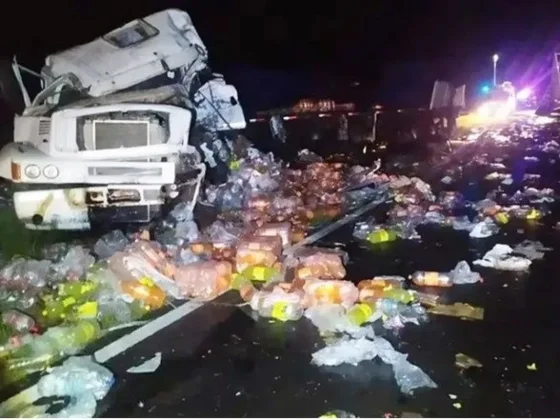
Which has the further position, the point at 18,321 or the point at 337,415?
the point at 18,321

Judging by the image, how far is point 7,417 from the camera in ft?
13.6

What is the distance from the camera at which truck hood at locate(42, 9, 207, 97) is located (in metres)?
8.86

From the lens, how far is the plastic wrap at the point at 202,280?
6.46 meters

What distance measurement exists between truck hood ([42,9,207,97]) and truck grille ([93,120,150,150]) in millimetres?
982

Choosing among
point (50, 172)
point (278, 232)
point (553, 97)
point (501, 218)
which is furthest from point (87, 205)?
point (553, 97)

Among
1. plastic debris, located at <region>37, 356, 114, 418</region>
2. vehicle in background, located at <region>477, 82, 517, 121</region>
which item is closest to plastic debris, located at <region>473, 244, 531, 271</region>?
plastic debris, located at <region>37, 356, 114, 418</region>

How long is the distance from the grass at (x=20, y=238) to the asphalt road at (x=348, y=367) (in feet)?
8.52

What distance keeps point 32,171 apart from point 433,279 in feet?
14.4

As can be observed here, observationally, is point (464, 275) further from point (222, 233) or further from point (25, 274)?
point (25, 274)

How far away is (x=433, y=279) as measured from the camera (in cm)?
677

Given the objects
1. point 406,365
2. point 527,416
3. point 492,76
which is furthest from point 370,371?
point 492,76

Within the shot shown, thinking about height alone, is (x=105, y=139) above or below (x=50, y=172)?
above

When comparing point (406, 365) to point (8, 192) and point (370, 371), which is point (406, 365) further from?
point (8, 192)

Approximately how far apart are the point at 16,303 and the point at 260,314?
2.13 meters
